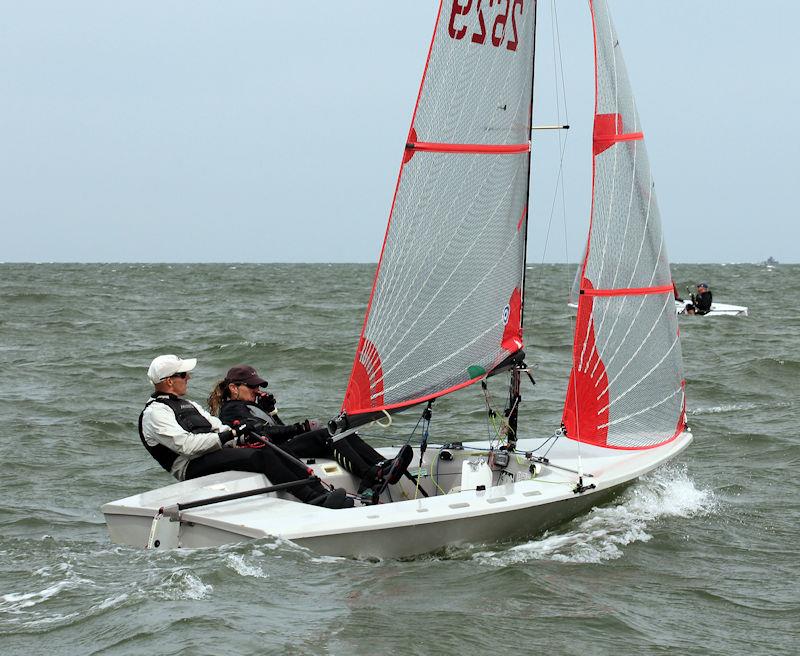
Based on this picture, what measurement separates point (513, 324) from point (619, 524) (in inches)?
47.6

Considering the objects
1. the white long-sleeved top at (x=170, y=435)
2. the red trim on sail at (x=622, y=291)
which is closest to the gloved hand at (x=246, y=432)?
the white long-sleeved top at (x=170, y=435)

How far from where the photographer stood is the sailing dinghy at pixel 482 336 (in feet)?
16.4

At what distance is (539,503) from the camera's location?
530cm

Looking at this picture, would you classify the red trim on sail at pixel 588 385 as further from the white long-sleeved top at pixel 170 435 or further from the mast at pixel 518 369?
the white long-sleeved top at pixel 170 435

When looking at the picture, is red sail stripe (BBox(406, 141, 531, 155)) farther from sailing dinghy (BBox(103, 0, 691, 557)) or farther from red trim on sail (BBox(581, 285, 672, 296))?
red trim on sail (BBox(581, 285, 672, 296))

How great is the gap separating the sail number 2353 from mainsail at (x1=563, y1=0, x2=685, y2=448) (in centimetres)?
91

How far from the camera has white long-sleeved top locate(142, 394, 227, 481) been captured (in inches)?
206

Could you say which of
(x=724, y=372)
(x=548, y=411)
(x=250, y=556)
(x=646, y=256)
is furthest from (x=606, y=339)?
(x=724, y=372)

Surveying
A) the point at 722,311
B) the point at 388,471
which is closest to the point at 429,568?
the point at 388,471

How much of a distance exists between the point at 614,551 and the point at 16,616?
2781 mm

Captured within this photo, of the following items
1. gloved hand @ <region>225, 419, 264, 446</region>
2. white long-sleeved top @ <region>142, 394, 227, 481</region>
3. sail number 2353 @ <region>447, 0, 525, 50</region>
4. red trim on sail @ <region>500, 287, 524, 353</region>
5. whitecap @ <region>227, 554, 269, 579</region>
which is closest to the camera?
whitecap @ <region>227, 554, 269, 579</region>

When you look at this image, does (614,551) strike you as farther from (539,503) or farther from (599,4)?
(599,4)

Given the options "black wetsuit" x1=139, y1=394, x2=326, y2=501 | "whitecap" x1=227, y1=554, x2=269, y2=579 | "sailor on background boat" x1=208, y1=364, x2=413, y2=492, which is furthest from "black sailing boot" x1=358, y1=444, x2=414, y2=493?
"whitecap" x1=227, y1=554, x2=269, y2=579

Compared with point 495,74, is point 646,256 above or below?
below
